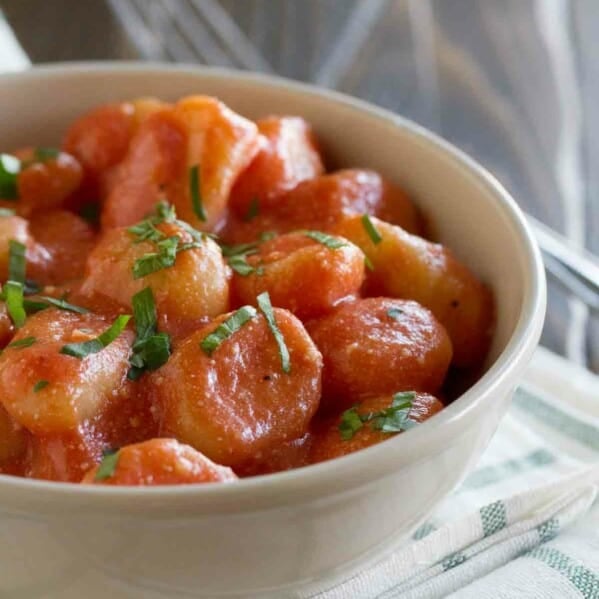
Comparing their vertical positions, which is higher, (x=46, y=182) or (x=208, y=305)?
(x=208, y=305)

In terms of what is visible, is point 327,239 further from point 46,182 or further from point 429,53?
point 429,53

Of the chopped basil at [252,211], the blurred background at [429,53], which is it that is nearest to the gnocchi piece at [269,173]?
the chopped basil at [252,211]

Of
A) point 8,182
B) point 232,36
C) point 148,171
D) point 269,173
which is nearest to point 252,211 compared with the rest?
point 269,173

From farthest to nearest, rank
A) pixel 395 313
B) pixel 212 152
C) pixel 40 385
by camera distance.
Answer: pixel 212 152 → pixel 395 313 → pixel 40 385

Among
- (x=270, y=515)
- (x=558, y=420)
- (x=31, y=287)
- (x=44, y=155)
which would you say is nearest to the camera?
(x=270, y=515)

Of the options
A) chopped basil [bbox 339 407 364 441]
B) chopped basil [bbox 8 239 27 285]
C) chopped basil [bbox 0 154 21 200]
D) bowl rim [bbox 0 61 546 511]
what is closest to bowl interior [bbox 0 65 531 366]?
bowl rim [bbox 0 61 546 511]

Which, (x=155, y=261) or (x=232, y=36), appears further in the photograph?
(x=232, y=36)

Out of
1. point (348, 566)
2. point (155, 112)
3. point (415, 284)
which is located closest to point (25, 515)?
point (348, 566)
